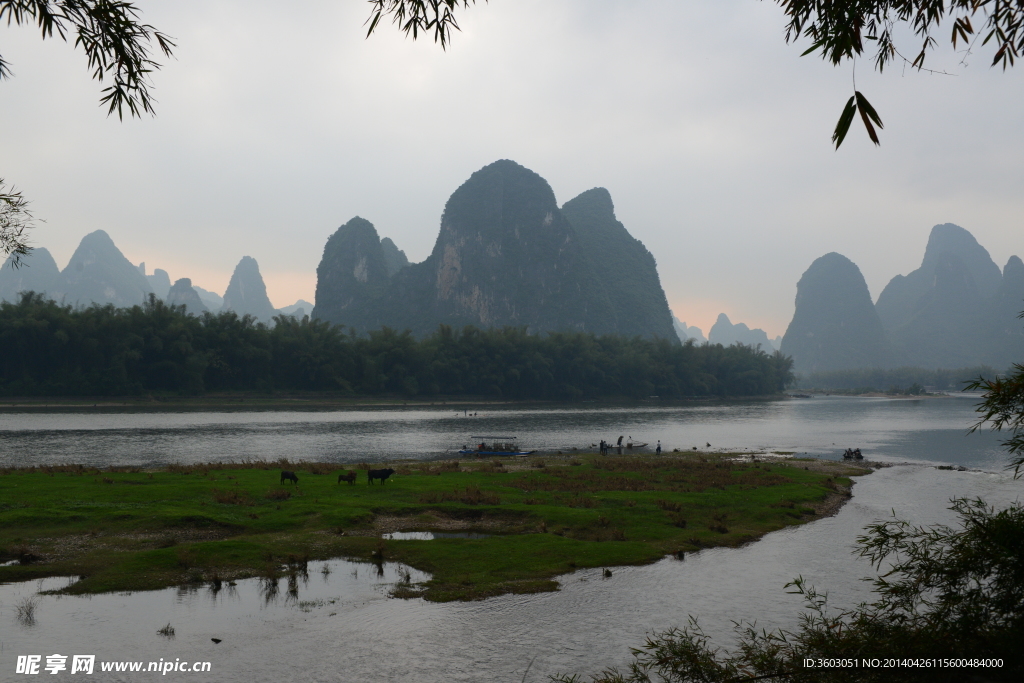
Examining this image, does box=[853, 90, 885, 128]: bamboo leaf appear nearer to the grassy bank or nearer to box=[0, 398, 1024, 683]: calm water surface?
box=[0, 398, 1024, 683]: calm water surface

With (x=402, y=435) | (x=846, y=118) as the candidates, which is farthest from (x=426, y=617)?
(x=402, y=435)

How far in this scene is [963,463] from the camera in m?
47.5

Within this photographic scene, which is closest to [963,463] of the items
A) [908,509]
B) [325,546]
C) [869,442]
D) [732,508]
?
[869,442]

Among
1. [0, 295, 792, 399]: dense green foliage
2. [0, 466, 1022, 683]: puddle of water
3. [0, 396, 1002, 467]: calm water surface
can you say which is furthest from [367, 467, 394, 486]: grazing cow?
[0, 295, 792, 399]: dense green foliage

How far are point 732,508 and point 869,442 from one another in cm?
4679

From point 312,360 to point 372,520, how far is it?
315 ft

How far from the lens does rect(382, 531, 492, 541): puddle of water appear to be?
2134 centimetres

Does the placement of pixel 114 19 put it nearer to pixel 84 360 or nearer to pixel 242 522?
pixel 242 522

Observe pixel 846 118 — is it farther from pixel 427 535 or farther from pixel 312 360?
pixel 312 360

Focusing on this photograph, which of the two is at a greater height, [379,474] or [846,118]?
[846,118]

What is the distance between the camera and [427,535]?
863 inches

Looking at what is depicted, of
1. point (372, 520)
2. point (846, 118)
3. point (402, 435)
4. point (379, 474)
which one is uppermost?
point (846, 118)

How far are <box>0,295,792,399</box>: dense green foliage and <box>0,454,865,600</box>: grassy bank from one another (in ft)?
242

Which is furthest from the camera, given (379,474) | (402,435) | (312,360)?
(312,360)
